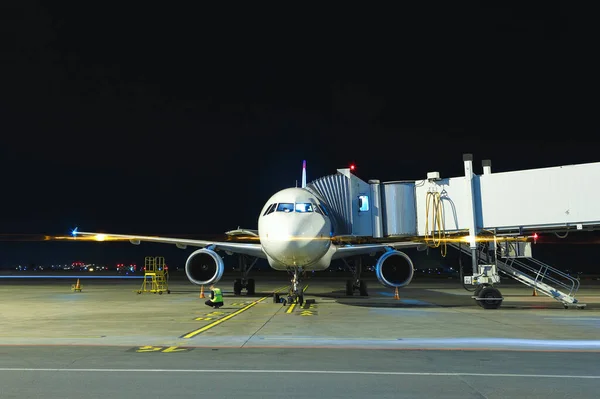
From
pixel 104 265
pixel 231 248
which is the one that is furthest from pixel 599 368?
pixel 104 265

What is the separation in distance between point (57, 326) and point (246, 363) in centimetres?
685

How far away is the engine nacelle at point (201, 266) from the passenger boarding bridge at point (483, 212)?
5.16m

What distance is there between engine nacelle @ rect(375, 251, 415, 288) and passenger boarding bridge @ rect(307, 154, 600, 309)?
3.46 feet

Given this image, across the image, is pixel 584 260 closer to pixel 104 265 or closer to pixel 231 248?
pixel 231 248

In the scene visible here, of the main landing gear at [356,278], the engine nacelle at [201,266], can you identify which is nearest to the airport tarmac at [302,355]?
the engine nacelle at [201,266]

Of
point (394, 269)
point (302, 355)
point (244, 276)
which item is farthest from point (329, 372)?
point (244, 276)

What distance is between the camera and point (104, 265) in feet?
576

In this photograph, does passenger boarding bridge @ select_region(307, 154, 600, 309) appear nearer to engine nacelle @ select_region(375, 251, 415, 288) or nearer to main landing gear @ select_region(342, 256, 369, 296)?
engine nacelle @ select_region(375, 251, 415, 288)

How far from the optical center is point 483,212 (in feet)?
55.6

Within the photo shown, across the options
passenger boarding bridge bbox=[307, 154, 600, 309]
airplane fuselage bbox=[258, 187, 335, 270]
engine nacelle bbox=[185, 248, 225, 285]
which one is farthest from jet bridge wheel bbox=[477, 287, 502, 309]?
engine nacelle bbox=[185, 248, 225, 285]

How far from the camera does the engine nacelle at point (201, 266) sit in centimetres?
2066

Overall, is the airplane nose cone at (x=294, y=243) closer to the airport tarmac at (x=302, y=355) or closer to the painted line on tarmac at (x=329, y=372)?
the airport tarmac at (x=302, y=355)

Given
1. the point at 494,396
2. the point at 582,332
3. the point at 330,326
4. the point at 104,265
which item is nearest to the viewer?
the point at 494,396

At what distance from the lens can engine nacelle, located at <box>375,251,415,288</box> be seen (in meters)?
19.1
